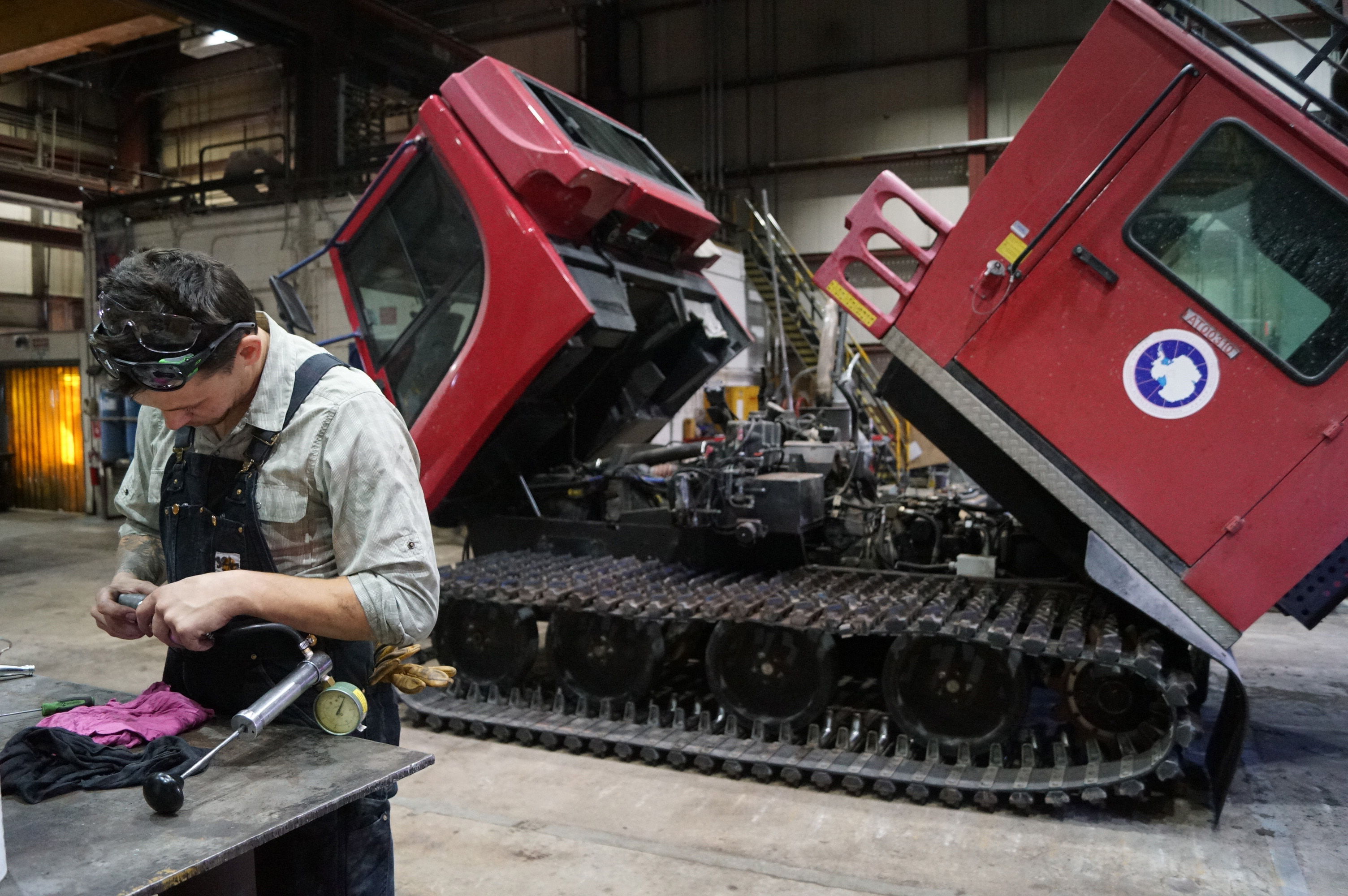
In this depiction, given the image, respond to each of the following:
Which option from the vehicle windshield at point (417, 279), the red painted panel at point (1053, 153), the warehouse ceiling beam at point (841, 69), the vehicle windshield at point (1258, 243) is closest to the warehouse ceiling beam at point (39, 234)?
the warehouse ceiling beam at point (841, 69)

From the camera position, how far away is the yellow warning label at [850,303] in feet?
13.8

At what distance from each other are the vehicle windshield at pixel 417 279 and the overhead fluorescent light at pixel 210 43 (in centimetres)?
990

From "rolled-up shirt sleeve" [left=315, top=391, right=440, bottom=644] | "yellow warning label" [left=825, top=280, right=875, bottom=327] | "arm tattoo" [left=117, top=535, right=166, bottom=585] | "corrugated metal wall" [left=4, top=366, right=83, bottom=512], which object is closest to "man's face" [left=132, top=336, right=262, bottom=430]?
"rolled-up shirt sleeve" [left=315, top=391, right=440, bottom=644]

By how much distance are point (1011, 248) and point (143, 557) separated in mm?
3142

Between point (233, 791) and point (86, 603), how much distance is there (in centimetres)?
746

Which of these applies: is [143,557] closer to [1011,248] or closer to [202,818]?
[202,818]

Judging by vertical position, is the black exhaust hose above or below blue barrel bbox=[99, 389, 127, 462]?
above

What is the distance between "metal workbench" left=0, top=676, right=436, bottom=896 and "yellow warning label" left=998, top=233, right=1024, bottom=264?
302cm

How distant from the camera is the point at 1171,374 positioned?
12.0 feet

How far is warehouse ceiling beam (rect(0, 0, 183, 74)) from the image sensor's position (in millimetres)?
6434

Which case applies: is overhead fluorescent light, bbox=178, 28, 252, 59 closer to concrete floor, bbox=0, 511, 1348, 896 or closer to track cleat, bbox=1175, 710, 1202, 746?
concrete floor, bbox=0, 511, 1348, 896

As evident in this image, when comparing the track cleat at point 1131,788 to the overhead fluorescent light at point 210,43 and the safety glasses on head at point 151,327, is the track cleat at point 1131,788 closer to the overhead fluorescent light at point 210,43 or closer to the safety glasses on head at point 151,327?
the safety glasses on head at point 151,327

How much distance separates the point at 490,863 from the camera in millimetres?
3457

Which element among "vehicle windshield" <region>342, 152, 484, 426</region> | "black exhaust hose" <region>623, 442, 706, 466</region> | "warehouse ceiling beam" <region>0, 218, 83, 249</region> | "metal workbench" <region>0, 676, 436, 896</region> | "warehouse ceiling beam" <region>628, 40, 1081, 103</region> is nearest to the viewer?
"metal workbench" <region>0, 676, 436, 896</region>
